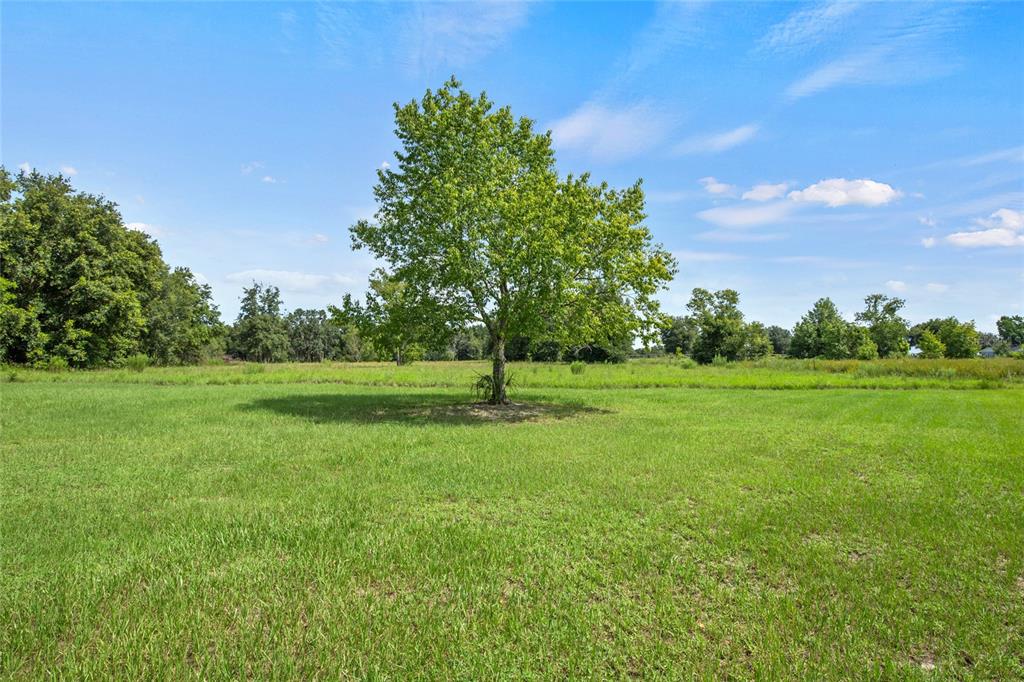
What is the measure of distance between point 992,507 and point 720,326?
2929 inches

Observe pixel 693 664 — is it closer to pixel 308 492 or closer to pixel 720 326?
pixel 308 492

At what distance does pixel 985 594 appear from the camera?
190 inches

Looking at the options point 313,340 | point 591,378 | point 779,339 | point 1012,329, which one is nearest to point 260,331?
point 313,340

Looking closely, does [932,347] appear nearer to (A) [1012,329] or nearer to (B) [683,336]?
(B) [683,336]

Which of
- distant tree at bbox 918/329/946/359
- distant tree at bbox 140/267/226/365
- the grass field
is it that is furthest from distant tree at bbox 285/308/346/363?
distant tree at bbox 918/329/946/359

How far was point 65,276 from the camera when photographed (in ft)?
143

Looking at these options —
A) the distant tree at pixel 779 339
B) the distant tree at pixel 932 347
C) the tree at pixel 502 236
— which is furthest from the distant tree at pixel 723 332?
the tree at pixel 502 236

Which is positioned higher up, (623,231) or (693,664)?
(623,231)

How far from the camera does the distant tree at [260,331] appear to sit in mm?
89500

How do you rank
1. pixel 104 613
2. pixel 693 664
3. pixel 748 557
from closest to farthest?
pixel 693 664 → pixel 104 613 → pixel 748 557

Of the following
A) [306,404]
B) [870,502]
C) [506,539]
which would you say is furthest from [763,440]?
[306,404]

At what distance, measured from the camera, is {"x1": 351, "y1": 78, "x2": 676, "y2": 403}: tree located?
1630cm

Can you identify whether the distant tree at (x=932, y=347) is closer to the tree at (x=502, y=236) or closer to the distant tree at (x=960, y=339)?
the distant tree at (x=960, y=339)

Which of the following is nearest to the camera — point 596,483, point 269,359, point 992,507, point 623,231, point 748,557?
point 748,557
